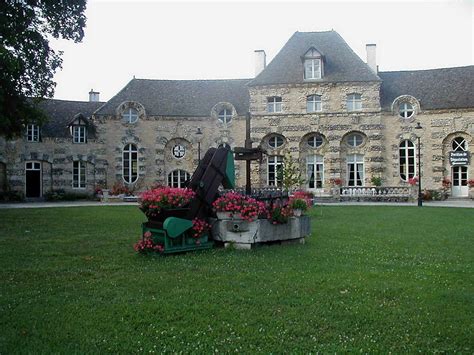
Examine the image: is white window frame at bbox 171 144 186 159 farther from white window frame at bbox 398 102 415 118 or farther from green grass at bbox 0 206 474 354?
green grass at bbox 0 206 474 354

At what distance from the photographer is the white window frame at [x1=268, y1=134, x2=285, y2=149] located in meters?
33.4

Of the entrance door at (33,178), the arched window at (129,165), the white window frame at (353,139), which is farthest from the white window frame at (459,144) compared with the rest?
the entrance door at (33,178)

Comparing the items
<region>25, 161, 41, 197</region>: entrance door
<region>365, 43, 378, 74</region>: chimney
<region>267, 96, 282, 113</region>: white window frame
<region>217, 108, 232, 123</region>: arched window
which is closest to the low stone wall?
<region>267, 96, 282, 113</region>: white window frame

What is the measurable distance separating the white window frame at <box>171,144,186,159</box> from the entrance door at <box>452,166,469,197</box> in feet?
61.6

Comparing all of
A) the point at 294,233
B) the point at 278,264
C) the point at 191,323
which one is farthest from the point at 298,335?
the point at 294,233

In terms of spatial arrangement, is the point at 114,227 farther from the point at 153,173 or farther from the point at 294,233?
the point at 153,173

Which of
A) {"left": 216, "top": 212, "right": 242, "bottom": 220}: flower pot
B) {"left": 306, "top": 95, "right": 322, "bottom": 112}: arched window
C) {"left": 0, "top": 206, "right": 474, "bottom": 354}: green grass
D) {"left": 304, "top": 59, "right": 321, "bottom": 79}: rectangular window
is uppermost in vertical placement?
{"left": 304, "top": 59, "right": 321, "bottom": 79}: rectangular window

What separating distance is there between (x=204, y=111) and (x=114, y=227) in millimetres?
20653

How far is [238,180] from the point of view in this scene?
109 feet

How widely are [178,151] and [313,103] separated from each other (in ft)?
33.8

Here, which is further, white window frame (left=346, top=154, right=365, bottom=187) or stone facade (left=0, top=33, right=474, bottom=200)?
white window frame (left=346, top=154, right=365, bottom=187)

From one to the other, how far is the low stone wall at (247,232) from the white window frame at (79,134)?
2547 centimetres

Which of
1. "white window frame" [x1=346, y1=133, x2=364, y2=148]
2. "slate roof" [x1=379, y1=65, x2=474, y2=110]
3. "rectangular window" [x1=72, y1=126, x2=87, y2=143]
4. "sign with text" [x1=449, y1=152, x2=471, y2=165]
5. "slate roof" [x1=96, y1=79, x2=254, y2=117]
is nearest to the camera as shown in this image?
"sign with text" [x1=449, y1=152, x2=471, y2=165]

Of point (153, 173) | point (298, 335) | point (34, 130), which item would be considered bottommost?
point (298, 335)
